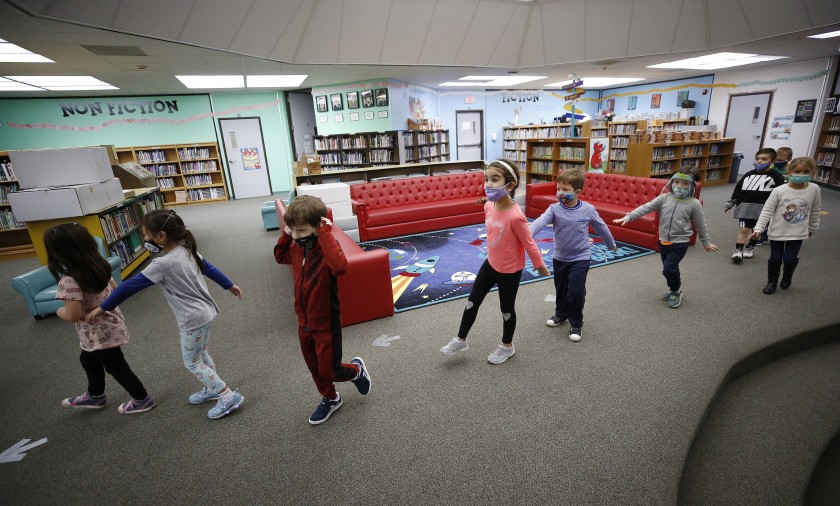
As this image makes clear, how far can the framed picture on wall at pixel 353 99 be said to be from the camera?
10.7m

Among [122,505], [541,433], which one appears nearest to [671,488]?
[541,433]

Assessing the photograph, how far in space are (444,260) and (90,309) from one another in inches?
153

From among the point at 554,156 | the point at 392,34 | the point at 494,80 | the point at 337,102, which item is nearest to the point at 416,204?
the point at 392,34

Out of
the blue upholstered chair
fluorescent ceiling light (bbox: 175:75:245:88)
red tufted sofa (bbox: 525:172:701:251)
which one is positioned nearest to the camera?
the blue upholstered chair

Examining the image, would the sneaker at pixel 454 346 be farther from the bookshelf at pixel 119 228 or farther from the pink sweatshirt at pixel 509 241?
the bookshelf at pixel 119 228

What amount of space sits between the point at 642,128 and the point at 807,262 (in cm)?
664

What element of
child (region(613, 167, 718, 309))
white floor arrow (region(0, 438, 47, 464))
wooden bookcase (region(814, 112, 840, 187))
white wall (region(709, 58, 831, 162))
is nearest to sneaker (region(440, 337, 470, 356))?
child (region(613, 167, 718, 309))

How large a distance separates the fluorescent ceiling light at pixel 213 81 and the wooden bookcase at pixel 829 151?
565 inches

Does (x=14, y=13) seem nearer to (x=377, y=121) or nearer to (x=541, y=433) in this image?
(x=541, y=433)

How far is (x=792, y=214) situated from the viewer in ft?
12.1

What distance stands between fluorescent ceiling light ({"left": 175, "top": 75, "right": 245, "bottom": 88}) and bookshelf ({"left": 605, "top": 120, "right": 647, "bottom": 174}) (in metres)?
9.96

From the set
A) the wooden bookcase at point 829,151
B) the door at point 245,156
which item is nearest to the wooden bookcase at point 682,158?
the wooden bookcase at point 829,151

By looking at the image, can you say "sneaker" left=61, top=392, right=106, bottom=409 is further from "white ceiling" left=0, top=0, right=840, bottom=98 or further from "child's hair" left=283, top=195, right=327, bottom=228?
"white ceiling" left=0, top=0, right=840, bottom=98

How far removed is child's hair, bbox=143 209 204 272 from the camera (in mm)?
2092
